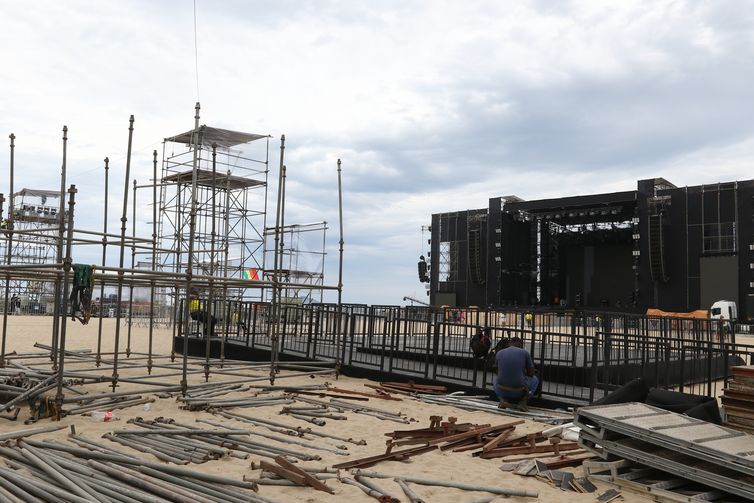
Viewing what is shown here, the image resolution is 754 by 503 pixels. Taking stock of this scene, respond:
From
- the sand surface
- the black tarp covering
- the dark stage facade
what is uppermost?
the dark stage facade

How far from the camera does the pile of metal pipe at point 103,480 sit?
21.7 feet

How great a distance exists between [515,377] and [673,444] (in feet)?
15.9

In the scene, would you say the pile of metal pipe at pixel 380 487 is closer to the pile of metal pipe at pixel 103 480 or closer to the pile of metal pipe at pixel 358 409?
the pile of metal pipe at pixel 103 480

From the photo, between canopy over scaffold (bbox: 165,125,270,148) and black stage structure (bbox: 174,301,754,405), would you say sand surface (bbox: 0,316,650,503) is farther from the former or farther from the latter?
canopy over scaffold (bbox: 165,125,270,148)

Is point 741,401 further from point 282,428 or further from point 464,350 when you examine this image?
point 464,350

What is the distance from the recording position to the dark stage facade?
41.5 meters

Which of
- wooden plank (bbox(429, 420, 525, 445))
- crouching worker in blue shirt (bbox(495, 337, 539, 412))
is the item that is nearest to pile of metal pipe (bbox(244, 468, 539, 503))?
wooden plank (bbox(429, 420, 525, 445))

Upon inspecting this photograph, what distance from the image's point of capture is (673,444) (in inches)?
308

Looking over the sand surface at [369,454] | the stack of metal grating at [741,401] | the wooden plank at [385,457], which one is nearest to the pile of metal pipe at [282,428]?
the sand surface at [369,454]

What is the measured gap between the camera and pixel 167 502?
657 cm

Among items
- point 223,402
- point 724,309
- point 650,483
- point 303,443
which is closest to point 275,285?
point 223,402

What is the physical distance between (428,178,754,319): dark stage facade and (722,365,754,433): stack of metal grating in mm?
A: 35529

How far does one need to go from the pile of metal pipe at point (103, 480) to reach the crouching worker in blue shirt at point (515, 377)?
6678 mm

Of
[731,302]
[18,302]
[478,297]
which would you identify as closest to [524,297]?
[478,297]
